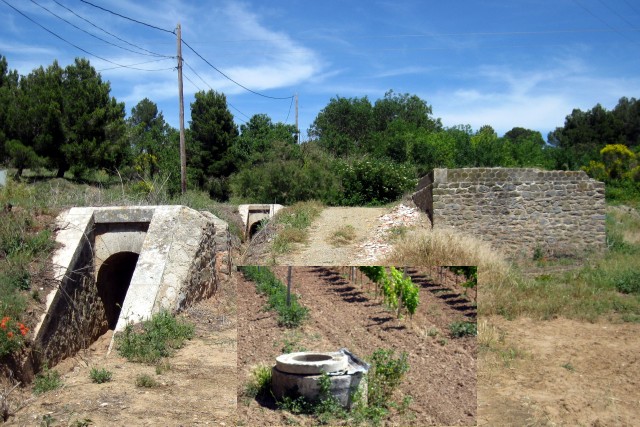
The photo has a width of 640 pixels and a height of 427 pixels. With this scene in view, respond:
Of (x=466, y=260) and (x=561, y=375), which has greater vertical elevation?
(x=466, y=260)

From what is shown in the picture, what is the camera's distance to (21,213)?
31.7 feet

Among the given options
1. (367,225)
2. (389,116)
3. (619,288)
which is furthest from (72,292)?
(389,116)

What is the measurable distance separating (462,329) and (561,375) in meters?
4.38

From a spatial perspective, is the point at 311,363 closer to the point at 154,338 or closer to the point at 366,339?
the point at 366,339

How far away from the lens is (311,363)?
3043 mm

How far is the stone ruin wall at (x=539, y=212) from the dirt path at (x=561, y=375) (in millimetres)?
6795

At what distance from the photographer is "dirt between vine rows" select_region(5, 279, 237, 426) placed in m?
5.36

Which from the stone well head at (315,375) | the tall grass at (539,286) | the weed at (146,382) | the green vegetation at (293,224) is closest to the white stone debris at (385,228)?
the green vegetation at (293,224)

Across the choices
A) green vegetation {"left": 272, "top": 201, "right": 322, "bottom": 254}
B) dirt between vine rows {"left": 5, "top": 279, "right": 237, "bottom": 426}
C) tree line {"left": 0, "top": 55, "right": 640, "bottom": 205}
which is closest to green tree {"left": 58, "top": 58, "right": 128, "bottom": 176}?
tree line {"left": 0, "top": 55, "right": 640, "bottom": 205}

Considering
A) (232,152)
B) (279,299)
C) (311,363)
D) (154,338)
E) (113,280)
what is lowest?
(154,338)

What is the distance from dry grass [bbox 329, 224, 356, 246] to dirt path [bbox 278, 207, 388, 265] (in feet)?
0.34

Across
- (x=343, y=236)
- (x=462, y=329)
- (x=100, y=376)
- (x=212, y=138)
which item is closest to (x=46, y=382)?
(x=100, y=376)

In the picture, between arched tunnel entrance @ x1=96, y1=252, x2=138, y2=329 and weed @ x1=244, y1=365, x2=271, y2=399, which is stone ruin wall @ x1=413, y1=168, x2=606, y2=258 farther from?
weed @ x1=244, y1=365, x2=271, y2=399

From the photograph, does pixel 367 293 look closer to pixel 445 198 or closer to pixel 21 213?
pixel 21 213
